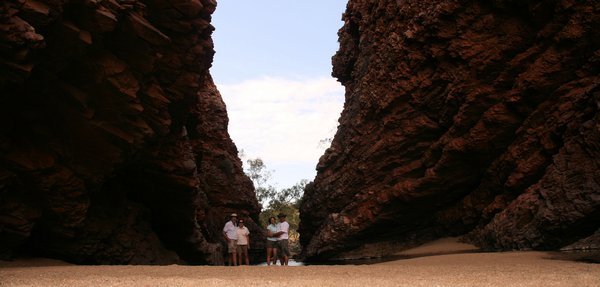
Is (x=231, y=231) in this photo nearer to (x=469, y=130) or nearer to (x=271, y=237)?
(x=271, y=237)

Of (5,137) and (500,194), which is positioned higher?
(5,137)

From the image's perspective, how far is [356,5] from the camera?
3084 cm

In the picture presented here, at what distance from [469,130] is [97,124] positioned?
13.6m

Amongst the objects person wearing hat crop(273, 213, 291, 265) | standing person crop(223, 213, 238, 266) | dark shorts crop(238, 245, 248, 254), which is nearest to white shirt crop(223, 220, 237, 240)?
standing person crop(223, 213, 238, 266)

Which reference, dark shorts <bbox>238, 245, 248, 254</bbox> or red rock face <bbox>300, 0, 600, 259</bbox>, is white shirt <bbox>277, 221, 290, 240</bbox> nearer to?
dark shorts <bbox>238, 245, 248, 254</bbox>

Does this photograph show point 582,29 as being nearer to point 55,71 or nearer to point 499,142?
point 499,142

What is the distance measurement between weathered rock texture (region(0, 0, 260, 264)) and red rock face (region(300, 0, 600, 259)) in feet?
28.6

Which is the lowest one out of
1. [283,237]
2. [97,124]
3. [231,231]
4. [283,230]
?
[283,237]

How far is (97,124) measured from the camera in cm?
1675

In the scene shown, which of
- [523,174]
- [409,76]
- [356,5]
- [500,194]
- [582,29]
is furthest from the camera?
[356,5]

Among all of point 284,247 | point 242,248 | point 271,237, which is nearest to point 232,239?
point 242,248

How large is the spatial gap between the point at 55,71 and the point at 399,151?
49.6 ft

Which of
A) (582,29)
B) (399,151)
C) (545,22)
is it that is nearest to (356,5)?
(399,151)

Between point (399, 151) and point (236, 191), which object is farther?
point (236, 191)
